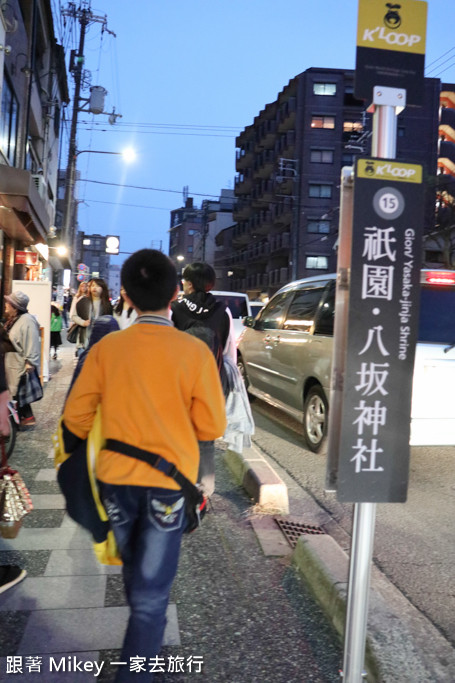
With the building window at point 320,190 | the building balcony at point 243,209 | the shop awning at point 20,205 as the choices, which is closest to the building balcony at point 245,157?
the building balcony at point 243,209

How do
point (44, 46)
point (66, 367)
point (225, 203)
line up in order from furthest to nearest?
1. point (225, 203)
2. point (44, 46)
3. point (66, 367)

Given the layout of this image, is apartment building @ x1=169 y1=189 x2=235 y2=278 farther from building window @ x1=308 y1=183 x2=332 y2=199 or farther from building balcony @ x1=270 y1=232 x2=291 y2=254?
building window @ x1=308 y1=183 x2=332 y2=199

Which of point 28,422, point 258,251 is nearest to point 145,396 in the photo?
point 28,422

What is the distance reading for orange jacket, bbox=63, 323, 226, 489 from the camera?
78.9 inches

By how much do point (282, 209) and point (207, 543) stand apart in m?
47.6

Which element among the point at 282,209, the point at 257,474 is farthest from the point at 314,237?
the point at 257,474

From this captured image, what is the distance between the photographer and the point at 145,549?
2.01m

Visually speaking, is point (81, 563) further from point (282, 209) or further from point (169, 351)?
point (282, 209)

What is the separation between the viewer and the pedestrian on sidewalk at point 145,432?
6.59 feet

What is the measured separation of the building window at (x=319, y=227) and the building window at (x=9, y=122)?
32.4 metres

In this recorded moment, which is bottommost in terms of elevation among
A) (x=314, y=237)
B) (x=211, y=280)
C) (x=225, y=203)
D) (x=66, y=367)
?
(x=66, y=367)

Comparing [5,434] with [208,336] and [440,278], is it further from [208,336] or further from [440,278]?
[440,278]

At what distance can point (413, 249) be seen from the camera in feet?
7.13

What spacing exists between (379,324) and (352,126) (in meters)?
49.1
